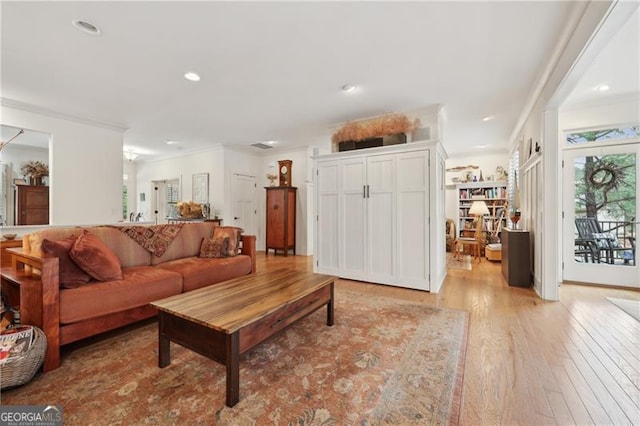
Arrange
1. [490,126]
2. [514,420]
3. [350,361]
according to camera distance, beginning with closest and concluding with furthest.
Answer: [514,420] < [350,361] < [490,126]

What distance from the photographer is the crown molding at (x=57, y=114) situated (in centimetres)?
368

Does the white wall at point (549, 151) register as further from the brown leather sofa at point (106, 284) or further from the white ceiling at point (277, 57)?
the brown leather sofa at point (106, 284)

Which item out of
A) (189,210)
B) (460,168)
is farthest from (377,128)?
(189,210)

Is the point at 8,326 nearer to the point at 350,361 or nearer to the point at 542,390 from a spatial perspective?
the point at 350,361

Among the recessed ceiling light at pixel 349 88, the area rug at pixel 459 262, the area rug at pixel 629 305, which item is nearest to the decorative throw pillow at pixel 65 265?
the recessed ceiling light at pixel 349 88

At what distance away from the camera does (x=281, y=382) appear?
1.65 m

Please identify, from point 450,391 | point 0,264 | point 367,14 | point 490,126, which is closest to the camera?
point 450,391

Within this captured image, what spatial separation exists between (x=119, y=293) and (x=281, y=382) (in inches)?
60.9

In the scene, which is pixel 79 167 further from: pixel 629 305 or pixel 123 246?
pixel 629 305

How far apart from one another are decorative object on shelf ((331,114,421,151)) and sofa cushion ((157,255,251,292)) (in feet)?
7.94

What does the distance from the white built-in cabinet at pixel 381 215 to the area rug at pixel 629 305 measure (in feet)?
6.05

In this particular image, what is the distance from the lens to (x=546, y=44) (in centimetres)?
241

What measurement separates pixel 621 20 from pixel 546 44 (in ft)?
2.32

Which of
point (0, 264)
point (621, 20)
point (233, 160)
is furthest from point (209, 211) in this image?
point (621, 20)
